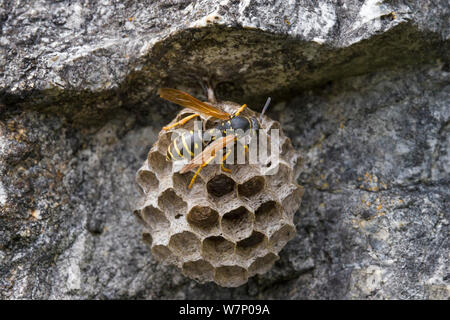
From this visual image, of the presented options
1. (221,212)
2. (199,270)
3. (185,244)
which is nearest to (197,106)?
(221,212)

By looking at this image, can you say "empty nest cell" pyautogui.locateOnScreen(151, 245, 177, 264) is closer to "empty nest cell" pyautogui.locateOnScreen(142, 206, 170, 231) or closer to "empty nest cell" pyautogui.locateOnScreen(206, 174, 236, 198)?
"empty nest cell" pyautogui.locateOnScreen(142, 206, 170, 231)

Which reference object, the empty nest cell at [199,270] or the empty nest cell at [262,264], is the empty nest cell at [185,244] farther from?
the empty nest cell at [262,264]

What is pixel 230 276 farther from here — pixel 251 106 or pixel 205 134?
pixel 251 106

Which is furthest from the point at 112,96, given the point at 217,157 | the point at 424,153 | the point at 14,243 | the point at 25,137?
the point at 424,153

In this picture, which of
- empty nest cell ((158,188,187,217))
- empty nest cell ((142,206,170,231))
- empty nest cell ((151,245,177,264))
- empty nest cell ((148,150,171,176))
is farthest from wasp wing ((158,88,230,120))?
empty nest cell ((151,245,177,264))

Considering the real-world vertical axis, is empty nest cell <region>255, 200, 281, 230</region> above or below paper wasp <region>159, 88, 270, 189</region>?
below

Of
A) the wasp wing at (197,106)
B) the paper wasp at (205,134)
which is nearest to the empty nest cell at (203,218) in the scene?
the paper wasp at (205,134)
